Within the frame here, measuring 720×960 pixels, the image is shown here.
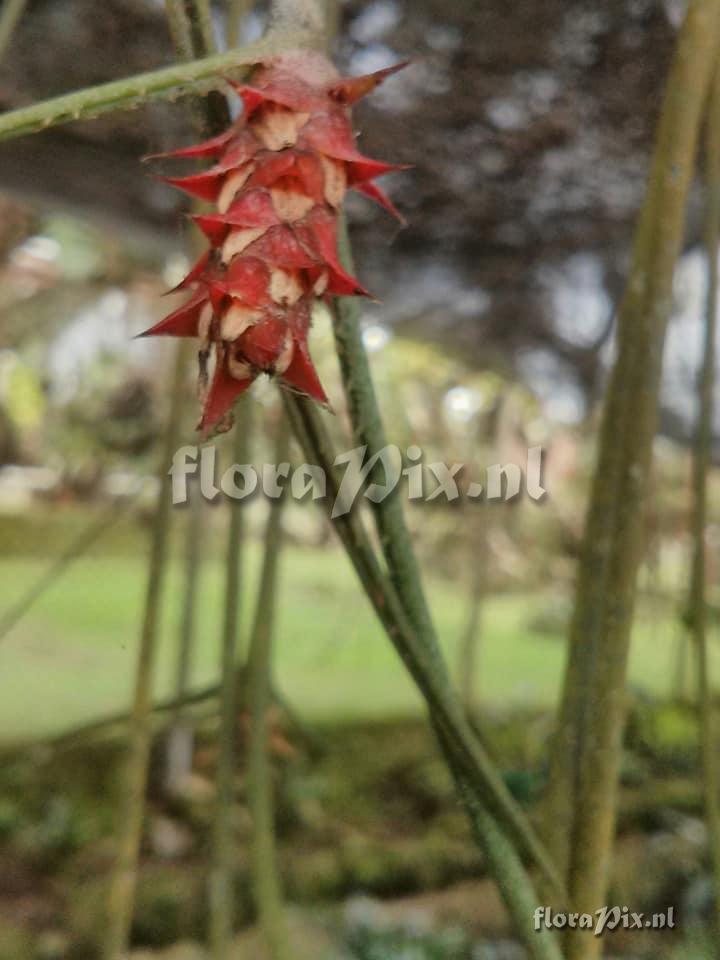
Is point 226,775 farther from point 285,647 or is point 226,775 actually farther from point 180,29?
point 285,647

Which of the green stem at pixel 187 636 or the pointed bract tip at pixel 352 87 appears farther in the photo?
the green stem at pixel 187 636

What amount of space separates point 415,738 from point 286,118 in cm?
73

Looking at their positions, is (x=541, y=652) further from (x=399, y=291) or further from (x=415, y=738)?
(x=399, y=291)

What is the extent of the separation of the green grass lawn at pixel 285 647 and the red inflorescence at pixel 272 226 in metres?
0.62

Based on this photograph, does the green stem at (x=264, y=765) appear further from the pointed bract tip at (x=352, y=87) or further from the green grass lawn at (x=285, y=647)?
the green grass lawn at (x=285, y=647)

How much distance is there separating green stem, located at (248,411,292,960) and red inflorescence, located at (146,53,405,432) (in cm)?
20

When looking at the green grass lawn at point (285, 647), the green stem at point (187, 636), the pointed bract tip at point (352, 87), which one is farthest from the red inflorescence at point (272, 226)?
A: the green grass lawn at point (285, 647)

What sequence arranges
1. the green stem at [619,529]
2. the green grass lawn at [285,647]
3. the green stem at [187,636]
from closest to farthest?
the green stem at [619,529]
the green stem at [187,636]
the green grass lawn at [285,647]

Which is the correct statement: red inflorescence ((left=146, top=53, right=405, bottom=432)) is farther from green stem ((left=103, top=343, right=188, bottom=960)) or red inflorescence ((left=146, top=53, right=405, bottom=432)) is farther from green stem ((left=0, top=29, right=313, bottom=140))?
green stem ((left=103, top=343, right=188, bottom=960))

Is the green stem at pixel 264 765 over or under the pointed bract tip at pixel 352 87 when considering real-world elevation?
under

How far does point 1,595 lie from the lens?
40.5 inches

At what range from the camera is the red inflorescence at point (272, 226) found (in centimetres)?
15

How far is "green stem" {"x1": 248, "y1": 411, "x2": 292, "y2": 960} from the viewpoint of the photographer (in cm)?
31

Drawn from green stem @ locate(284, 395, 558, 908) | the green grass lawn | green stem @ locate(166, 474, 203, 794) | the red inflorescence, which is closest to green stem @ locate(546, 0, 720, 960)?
green stem @ locate(284, 395, 558, 908)
